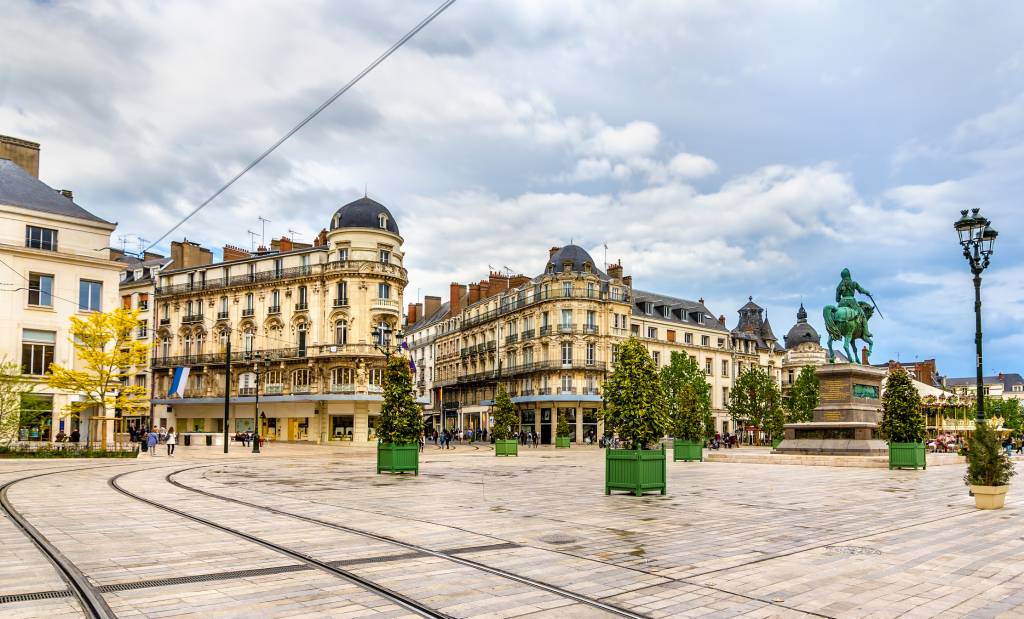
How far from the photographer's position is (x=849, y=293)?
3312 centimetres

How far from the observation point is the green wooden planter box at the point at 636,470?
1514 cm

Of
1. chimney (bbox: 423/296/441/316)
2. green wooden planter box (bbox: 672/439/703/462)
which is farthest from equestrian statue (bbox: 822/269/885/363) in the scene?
chimney (bbox: 423/296/441/316)

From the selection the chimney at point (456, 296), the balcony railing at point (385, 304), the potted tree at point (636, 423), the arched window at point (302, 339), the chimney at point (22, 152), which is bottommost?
the potted tree at point (636, 423)

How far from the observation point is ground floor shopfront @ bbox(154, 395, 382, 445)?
56.3m

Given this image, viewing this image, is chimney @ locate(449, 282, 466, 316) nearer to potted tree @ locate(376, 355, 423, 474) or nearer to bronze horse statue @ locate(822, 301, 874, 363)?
bronze horse statue @ locate(822, 301, 874, 363)

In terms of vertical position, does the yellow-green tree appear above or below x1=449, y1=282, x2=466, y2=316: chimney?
below

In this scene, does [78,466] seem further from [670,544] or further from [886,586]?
[886,586]

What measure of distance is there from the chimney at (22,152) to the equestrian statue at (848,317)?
139 feet

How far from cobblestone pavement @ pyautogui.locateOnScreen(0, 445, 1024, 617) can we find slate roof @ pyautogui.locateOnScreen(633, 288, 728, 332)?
57.9 meters

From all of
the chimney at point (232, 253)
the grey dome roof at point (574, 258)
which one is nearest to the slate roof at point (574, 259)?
the grey dome roof at point (574, 258)

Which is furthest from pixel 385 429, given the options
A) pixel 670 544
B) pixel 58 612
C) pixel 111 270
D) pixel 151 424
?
pixel 151 424

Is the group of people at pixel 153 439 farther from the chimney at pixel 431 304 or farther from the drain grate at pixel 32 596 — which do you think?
the chimney at pixel 431 304

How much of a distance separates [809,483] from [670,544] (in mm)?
11295

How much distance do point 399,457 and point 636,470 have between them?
811cm
